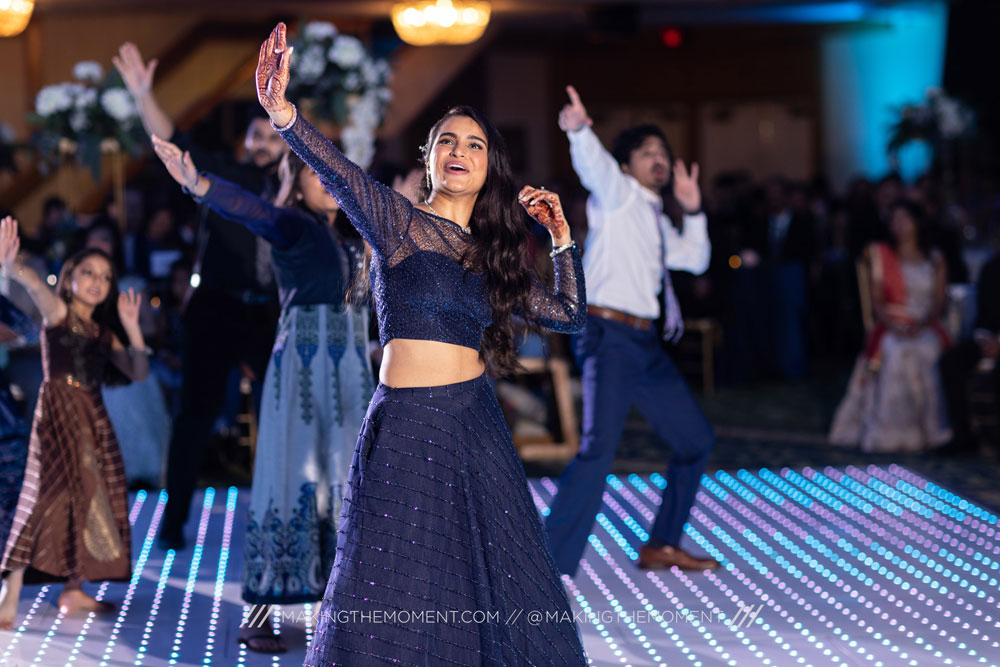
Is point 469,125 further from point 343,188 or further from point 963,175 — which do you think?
point 963,175

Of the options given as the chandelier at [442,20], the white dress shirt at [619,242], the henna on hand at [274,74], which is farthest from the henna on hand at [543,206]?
the chandelier at [442,20]

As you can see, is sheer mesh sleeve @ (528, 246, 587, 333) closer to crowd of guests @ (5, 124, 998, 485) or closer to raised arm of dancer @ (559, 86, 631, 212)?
crowd of guests @ (5, 124, 998, 485)

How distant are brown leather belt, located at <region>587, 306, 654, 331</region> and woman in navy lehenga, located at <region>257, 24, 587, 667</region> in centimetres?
132

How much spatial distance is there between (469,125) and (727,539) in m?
2.50

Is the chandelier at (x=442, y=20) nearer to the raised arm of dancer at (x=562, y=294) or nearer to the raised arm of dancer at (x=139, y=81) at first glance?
the raised arm of dancer at (x=139, y=81)

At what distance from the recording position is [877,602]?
3.99 metres

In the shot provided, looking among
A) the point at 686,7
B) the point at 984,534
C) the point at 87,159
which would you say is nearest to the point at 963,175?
the point at 686,7

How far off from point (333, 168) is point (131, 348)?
5.44ft

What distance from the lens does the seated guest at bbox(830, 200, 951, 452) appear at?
6.73 m

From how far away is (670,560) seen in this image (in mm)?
4383

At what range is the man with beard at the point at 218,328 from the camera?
4.57m

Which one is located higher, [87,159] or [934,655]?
[87,159]

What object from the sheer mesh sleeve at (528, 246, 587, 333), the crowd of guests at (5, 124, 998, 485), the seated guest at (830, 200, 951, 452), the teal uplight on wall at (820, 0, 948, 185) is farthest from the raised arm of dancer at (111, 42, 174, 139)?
the teal uplight on wall at (820, 0, 948, 185)

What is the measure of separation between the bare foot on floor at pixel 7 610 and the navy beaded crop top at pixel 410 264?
1.68 metres
